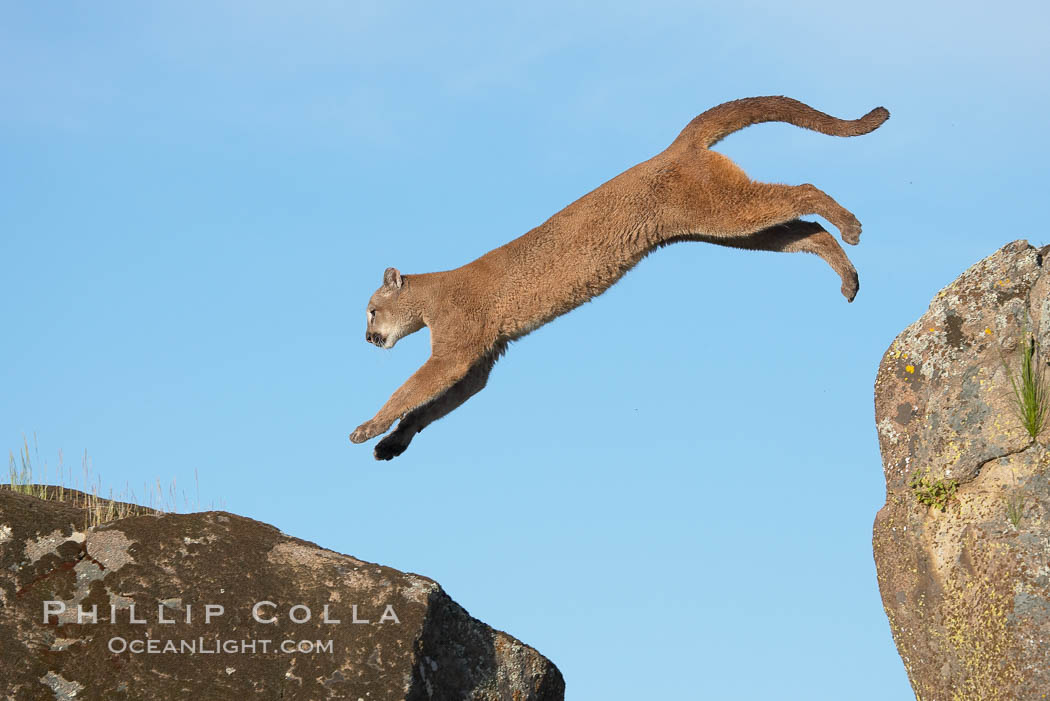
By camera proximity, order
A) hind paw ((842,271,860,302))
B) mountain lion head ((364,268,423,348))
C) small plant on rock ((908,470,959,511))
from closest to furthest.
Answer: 1. small plant on rock ((908,470,959,511))
2. hind paw ((842,271,860,302))
3. mountain lion head ((364,268,423,348))

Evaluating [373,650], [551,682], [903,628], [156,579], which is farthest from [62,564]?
[903,628]

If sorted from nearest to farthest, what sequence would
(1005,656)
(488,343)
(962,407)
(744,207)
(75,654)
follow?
1. (75,654)
2. (1005,656)
3. (962,407)
4. (744,207)
5. (488,343)

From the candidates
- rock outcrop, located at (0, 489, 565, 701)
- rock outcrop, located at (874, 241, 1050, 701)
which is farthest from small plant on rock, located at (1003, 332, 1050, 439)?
rock outcrop, located at (0, 489, 565, 701)

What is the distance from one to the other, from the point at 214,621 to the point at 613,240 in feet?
16.9

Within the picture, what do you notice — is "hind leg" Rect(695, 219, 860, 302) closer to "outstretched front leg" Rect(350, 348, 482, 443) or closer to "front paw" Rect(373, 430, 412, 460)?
"outstretched front leg" Rect(350, 348, 482, 443)

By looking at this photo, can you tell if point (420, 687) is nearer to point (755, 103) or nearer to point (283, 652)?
point (283, 652)

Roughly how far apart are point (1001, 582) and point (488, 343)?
5169 millimetres

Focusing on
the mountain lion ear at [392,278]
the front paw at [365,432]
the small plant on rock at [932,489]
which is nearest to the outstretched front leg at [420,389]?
the front paw at [365,432]

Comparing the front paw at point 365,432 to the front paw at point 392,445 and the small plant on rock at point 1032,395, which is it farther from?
the small plant on rock at point 1032,395

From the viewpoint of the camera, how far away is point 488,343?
10.5 metres

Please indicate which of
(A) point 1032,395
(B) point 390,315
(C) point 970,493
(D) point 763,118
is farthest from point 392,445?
(A) point 1032,395

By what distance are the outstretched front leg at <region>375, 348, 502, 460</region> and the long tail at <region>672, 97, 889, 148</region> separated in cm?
302

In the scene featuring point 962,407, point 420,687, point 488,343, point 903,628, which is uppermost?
point 488,343

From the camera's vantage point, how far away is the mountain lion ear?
11.5 meters
